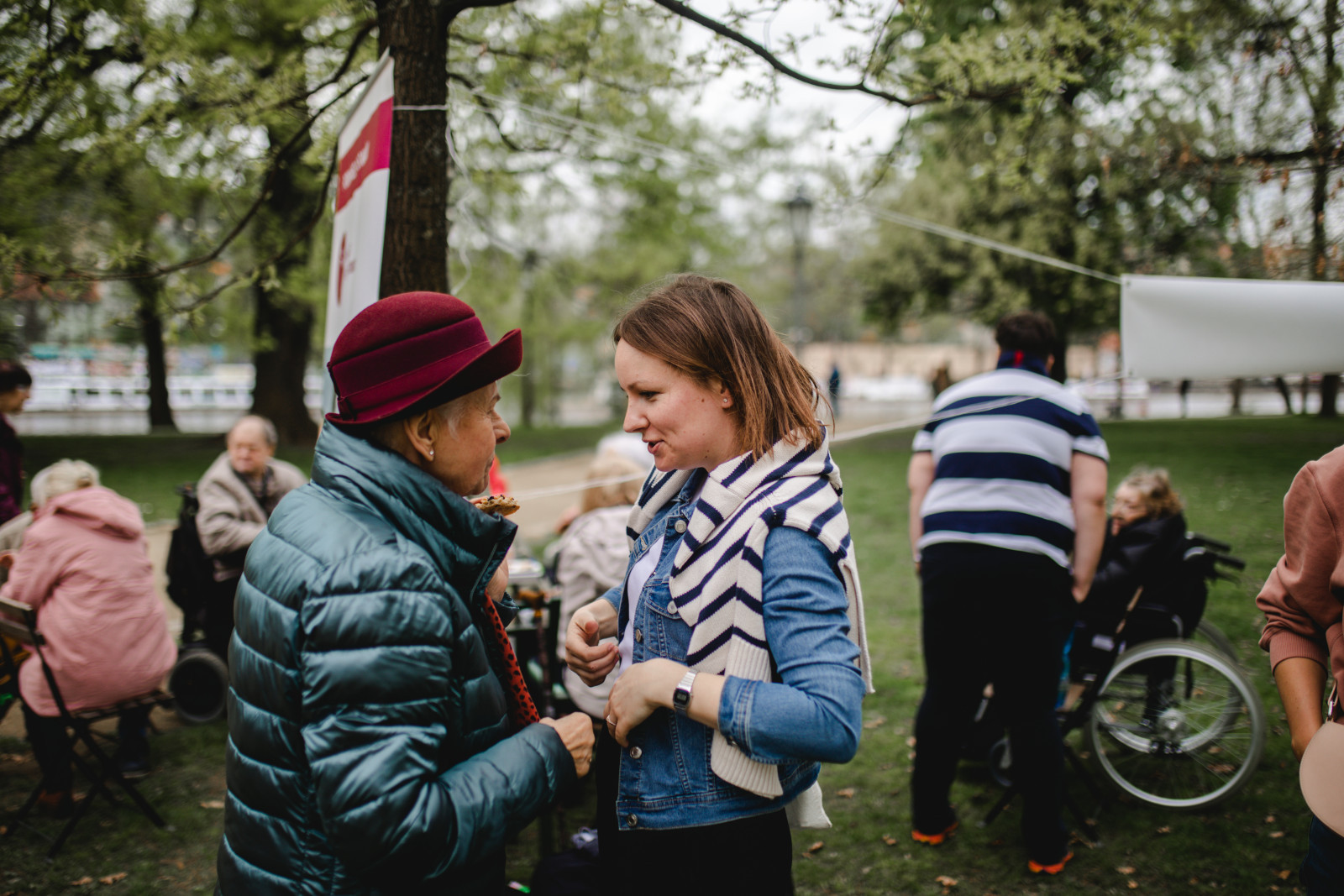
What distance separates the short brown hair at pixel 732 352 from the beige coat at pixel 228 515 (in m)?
4.08

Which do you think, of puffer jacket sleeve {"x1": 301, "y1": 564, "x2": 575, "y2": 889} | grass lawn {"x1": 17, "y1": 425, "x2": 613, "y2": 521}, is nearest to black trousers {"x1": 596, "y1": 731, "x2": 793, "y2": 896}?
puffer jacket sleeve {"x1": 301, "y1": 564, "x2": 575, "y2": 889}

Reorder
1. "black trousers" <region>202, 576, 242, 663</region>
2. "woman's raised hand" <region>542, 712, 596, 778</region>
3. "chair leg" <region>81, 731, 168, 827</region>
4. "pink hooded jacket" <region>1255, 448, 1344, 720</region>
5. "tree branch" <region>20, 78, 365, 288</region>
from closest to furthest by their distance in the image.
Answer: "woman's raised hand" <region>542, 712, 596, 778</region>
"pink hooded jacket" <region>1255, 448, 1344, 720</region>
"tree branch" <region>20, 78, 365, 288</region>
"chair leg" <region>81, 731, 168, 827</region>
"black trousers" <region>202, 576, 242, 663</region>

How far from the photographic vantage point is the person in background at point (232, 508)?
4918mm

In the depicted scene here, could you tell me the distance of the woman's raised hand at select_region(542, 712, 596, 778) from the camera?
4.96 feet

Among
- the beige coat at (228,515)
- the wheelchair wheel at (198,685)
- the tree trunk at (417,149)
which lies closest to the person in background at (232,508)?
the beige coat at (228,515)

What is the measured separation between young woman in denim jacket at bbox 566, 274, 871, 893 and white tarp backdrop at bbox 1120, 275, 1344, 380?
1990mm

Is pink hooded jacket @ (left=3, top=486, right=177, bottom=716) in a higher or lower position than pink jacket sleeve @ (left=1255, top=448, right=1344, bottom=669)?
lower

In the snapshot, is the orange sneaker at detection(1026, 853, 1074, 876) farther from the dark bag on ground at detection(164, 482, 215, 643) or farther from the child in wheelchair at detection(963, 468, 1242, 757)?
the dark bag on ground at detection(164, 482, 215, 643)

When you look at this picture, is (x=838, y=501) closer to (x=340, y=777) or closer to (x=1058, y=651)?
(x=340, y=777)

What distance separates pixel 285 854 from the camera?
1.36 meters

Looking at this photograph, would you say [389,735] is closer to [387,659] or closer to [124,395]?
[387,659]

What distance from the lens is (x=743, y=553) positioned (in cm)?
146

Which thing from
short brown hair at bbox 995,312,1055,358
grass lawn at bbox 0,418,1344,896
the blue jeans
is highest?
short brown hair at bbox 995,312,1055,358

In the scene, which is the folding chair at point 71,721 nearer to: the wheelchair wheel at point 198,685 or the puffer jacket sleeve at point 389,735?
the wheelchair wheel at point 198,685
